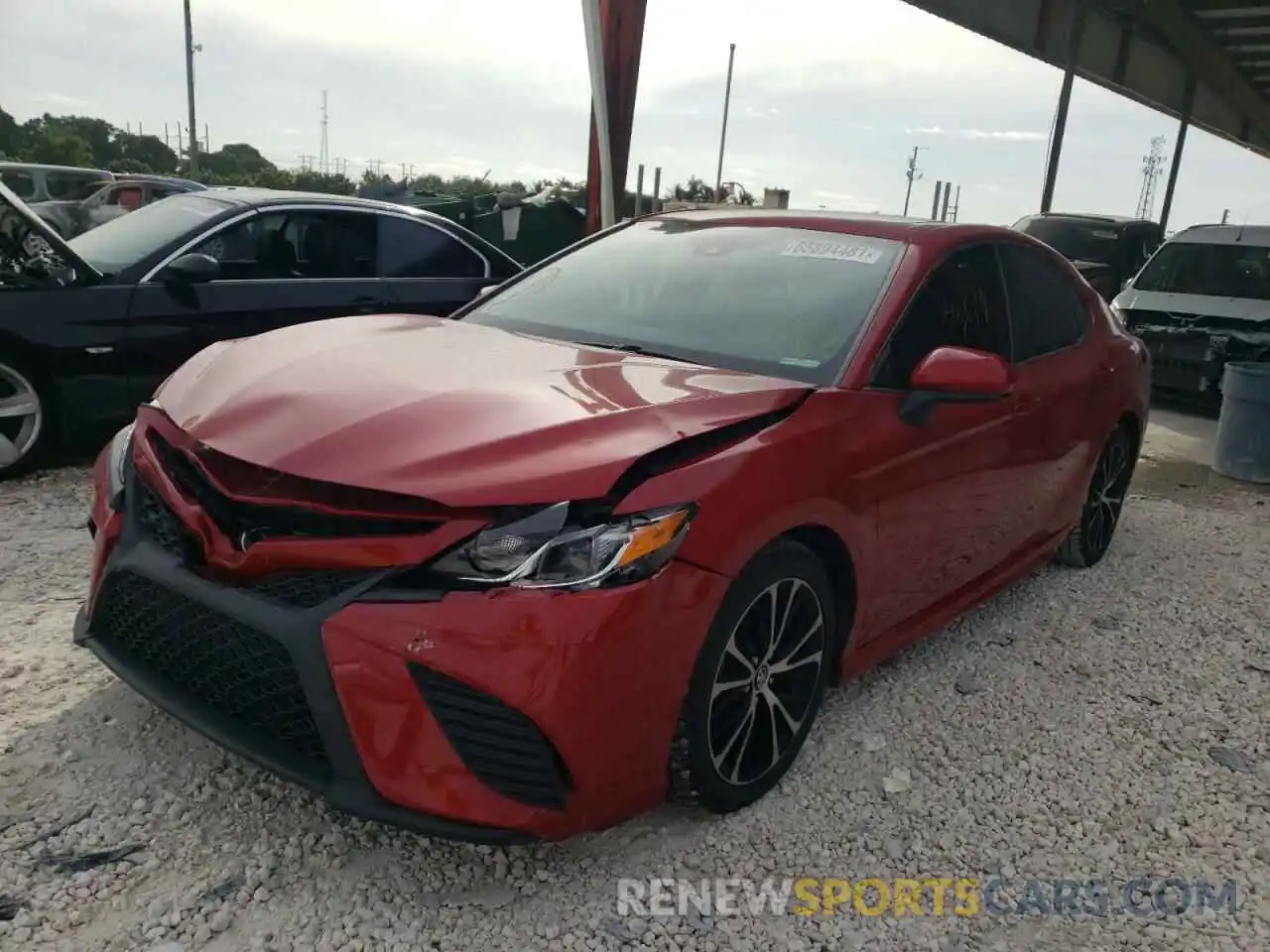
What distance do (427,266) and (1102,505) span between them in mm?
3980

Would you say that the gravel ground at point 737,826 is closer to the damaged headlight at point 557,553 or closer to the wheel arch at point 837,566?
the wheel arch at point 837,566

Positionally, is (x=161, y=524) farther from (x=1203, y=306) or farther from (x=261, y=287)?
(x=1203, y=306)

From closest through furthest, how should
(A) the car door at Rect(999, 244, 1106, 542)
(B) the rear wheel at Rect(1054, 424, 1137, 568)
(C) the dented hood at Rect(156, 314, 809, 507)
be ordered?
(C) the dented hood at Rect(156, 314, 809, 507) < (A) the car door at Rect(999, 244, 1106, 542) < (B) the rear wheel at Rect(1054, 424, 1137, 568)

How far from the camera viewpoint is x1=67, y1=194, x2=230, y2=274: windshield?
518 cm

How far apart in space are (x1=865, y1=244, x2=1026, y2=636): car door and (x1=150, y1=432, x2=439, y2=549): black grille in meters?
1.36

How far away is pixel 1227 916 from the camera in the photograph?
2.40 m

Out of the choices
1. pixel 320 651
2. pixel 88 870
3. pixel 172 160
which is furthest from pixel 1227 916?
pixel 172 160

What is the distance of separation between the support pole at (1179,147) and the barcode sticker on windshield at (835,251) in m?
20.4

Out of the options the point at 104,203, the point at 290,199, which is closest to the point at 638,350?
the point at 290,199

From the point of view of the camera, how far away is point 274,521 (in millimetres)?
2080

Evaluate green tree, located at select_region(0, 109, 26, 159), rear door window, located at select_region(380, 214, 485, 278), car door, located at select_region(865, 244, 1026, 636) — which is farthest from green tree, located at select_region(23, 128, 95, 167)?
car door, located at select_region(865, 244, 1026, 636)

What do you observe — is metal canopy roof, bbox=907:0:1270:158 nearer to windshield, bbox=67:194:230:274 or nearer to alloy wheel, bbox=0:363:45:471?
windshield, bbox=67:194:230:274

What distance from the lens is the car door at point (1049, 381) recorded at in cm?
361

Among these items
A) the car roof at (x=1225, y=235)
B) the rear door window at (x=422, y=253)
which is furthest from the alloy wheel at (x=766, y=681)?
the car roof at (x=1225, y=235)
